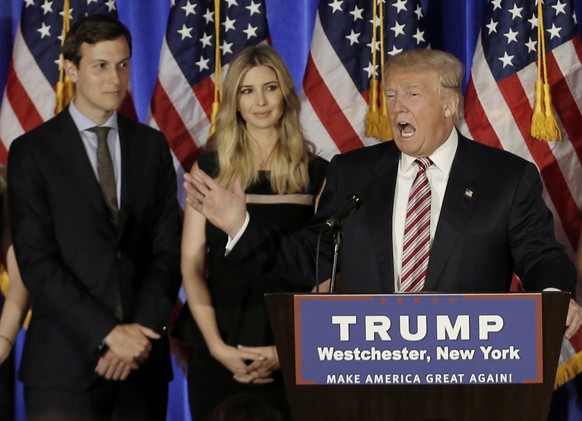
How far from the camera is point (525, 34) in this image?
4211mm

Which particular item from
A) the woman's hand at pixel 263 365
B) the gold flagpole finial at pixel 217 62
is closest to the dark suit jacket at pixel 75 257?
the woman's hand at pixel 263 365

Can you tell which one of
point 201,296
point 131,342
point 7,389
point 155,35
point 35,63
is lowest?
point 7,389

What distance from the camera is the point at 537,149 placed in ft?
13.8

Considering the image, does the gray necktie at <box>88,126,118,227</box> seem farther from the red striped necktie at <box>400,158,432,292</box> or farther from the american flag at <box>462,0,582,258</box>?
the american flag at <box>462,0,582,258</box>

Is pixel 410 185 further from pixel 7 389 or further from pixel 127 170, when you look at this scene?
pixel 7 389

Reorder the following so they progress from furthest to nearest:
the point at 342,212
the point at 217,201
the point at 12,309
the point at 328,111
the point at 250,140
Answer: the point at 328,111 < the point at 12,309 < the point at 250,140 < the point at 217,201 < the point at 342,212

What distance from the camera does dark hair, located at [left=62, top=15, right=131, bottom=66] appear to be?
380cm

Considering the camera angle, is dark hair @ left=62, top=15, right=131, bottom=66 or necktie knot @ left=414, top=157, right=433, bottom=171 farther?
dark hair @ left=62, top=15, right=131, bottom=66

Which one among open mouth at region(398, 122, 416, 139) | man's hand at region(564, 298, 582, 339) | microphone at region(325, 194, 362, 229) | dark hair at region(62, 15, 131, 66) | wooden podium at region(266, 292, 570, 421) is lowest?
wooden podium at region(266, 292, 570, 421)

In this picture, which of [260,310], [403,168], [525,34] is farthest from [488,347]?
[525,34]

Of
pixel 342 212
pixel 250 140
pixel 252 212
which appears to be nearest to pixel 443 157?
pixel 342 212

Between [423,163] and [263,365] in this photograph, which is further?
[263,365]

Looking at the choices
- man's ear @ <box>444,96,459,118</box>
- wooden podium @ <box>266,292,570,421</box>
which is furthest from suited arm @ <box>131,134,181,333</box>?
wooden podium @ <box>266,292,570,421</box>

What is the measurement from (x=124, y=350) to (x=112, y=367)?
A: 8cm
